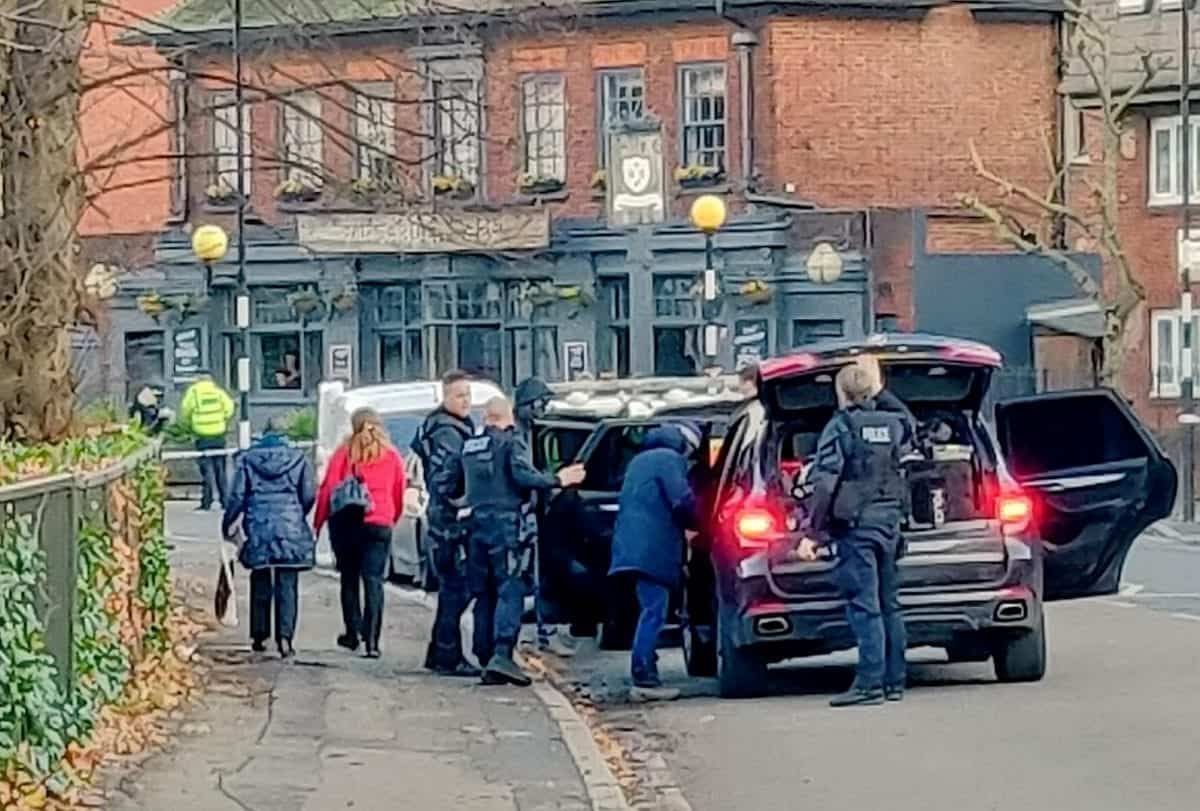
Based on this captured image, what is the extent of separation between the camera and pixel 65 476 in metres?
12.7

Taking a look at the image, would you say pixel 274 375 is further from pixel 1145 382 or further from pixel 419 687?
pixel 419 687

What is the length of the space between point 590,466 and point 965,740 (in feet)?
21.1

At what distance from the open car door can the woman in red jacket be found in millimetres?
4246

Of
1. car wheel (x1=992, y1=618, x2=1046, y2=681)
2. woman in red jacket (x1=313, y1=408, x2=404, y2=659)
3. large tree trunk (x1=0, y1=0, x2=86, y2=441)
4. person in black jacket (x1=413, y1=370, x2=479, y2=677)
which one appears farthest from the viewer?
woman in red jacket (x1=313, y1=408, x2=404, y2=659)

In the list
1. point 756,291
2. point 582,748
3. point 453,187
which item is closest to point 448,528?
point 582,748

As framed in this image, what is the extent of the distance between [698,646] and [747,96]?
2977cm

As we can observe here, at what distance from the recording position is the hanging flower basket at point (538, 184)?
49.2m

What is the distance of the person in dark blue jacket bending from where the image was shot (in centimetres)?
1720

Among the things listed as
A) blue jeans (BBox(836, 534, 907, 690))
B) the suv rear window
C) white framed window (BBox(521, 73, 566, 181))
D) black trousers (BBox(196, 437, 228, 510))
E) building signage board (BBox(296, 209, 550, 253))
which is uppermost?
white framed window (BBox(521, 73, 566, 181))

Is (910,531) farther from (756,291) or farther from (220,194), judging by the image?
(220,194)

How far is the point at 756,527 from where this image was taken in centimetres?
1634

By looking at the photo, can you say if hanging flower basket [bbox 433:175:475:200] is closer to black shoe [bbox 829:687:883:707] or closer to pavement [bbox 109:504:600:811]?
pavement [bbox 109:504:600:811]

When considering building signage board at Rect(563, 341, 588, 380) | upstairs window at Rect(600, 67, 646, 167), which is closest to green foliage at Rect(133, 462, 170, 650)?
building signage board at Rect(563, 341, 588, 380)

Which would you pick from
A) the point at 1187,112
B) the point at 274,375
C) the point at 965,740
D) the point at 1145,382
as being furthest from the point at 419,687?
the point at 274,375
